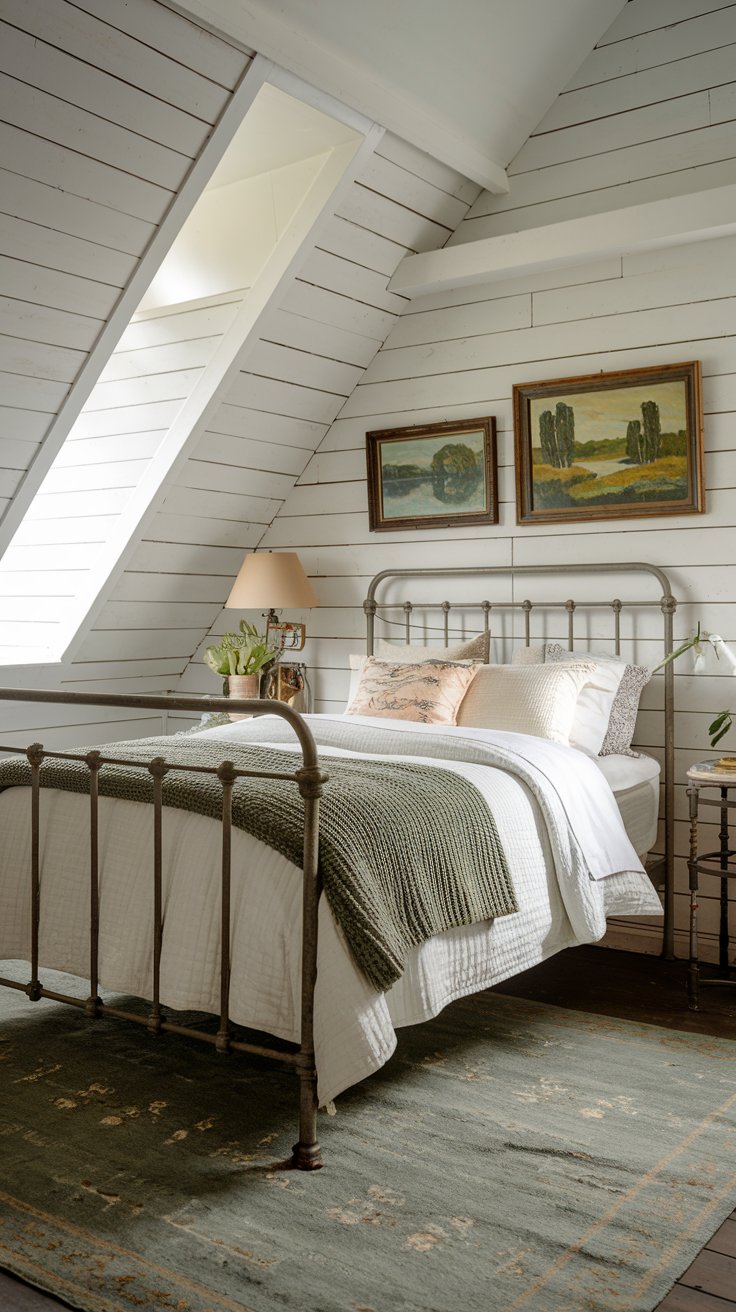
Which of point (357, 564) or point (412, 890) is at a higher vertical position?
point (357, 564)

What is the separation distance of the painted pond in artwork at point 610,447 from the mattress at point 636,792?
0.84m

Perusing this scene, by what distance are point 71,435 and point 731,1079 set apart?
3054 mm

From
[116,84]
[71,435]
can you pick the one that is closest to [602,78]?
[116,84]

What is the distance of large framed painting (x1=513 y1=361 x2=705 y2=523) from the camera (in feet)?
11.5

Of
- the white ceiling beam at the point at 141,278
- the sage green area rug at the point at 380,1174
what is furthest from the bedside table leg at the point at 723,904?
the white ceiling beam at the point at 141,278

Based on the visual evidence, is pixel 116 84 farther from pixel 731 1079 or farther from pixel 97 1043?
pixel 731 1079

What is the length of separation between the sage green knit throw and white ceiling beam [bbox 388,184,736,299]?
1822mm

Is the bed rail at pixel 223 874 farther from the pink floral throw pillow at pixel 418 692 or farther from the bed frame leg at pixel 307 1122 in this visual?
the pink floral throw pillow at pixel 418 692

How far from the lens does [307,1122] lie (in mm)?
2078

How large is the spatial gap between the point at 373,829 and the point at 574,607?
5.65 feet

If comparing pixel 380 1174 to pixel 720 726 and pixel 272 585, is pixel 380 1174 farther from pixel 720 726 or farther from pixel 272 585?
pixel 272 585

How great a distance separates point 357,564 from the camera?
4.38 m

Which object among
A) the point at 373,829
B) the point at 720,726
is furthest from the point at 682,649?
the point at 373,829

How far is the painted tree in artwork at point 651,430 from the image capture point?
11.6 feet
